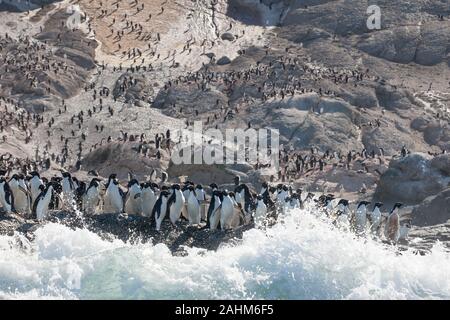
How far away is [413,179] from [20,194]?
16.2 metres

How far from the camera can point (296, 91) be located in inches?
2318

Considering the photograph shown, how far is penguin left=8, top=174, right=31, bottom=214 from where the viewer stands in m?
23.3

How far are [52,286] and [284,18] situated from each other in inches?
2400

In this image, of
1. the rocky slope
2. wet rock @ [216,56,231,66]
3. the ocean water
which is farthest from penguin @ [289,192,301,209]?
wet rock @ [216,56,231,66]

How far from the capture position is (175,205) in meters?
21.8

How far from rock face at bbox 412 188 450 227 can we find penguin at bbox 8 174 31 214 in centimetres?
1158

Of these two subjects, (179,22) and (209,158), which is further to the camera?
(179,22)

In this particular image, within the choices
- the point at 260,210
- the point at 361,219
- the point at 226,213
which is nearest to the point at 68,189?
the point at 260,210

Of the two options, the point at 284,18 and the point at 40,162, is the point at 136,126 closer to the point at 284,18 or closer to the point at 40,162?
the point at 40,162

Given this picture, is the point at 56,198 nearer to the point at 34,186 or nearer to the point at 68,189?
the point at 34,186

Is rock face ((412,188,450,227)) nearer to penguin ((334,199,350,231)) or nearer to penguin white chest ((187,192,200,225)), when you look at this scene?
penguin ((334,199,350,231))

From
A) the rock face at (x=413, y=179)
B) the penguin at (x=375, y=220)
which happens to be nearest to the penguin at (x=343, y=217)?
the penguin at (x=375, y=220)

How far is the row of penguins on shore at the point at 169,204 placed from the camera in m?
21.8

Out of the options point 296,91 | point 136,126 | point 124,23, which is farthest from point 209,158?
point 124,23
